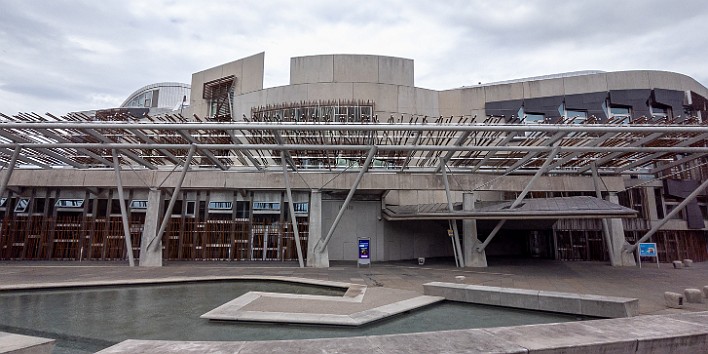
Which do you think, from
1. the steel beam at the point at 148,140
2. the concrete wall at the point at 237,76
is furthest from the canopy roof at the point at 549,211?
the concrete wall at the point at 237,76

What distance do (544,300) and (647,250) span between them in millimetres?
14203

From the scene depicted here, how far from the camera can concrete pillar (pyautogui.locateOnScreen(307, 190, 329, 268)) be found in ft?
65.5

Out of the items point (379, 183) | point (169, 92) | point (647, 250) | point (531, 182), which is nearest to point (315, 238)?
point (379, 183)

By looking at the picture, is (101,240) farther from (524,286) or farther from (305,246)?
(524,286)

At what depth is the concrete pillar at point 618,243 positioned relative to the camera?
21406 mm

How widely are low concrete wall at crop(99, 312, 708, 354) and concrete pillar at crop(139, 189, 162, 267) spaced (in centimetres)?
1629

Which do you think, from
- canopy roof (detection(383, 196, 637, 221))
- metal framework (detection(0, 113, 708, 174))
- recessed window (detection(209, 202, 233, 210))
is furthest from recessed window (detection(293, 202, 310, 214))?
canopy roof (detection(383, 196, 637, 221))

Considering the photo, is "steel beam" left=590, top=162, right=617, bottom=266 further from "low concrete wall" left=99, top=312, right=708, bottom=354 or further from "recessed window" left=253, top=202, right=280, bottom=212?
"recessed window" left=253, top=202, right=280, bottom=212

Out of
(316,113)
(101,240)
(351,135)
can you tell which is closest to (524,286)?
(351,135)

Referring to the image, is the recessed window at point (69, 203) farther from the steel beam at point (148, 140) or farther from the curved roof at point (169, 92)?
the curved roof at point (169, 92)

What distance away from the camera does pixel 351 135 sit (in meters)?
18.6

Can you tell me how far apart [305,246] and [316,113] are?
9.60m

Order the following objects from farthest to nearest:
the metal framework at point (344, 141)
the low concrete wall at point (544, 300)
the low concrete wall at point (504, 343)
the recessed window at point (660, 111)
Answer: the recessed window at point (660, 111) < the metal framework at point (344, 141) < the low concrete wall at point (544, 300) < the low concrete wall at point (504, 343)

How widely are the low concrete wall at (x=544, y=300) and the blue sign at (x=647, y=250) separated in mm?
13462
